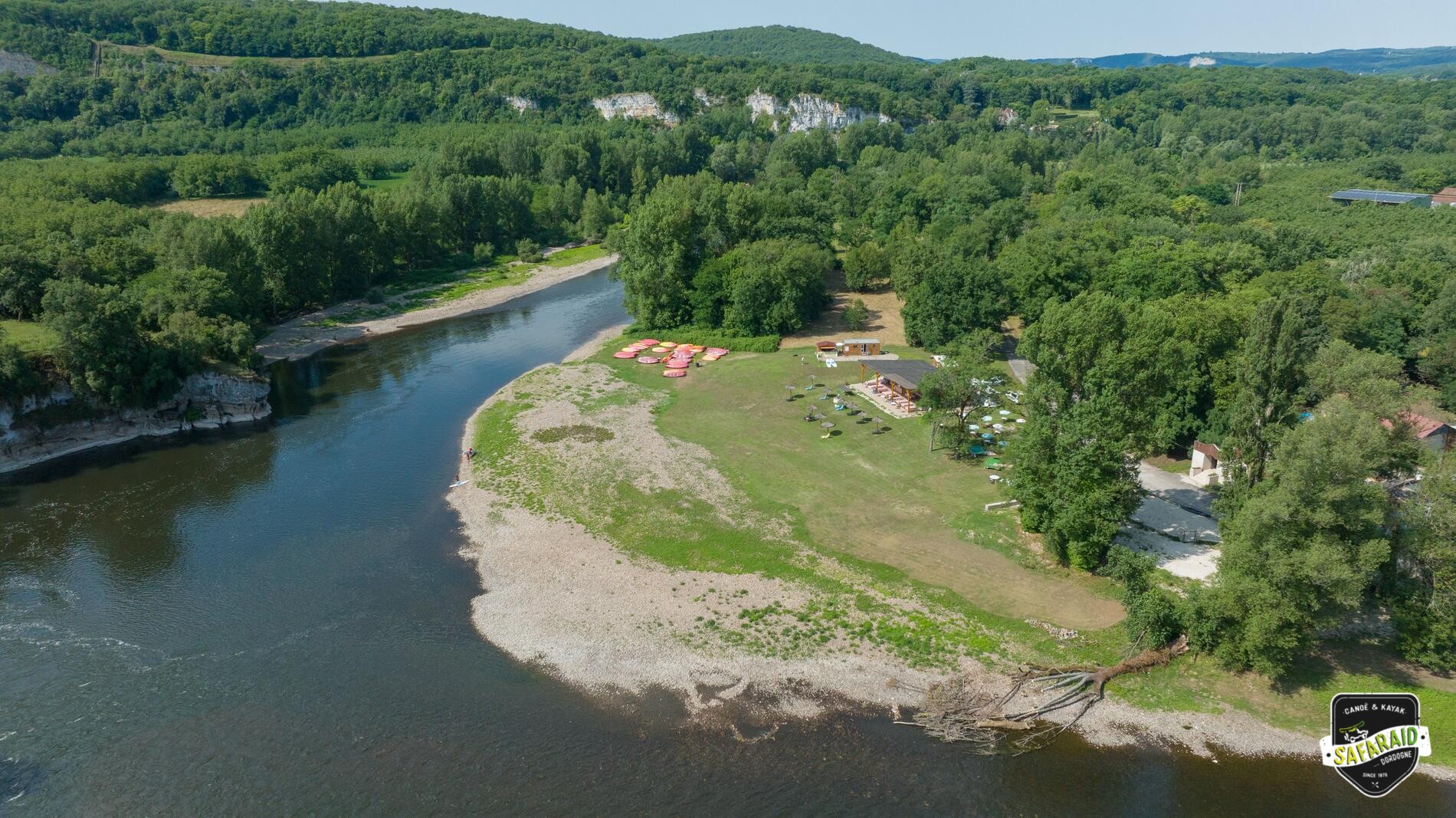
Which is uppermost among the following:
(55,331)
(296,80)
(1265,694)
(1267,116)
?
(296,80)

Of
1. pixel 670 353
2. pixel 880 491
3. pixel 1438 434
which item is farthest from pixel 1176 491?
pixel 670 353

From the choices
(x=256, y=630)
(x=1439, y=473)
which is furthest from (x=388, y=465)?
(x=1439, y=473)

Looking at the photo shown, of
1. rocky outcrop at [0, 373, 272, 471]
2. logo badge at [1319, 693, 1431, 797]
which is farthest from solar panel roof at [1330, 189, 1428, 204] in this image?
rocky outcrop at [0, 373, 272, 471]

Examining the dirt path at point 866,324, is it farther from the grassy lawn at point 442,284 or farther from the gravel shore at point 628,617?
the grassy lawn at point 442,284

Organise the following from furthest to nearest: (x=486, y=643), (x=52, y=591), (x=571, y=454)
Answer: (x=571, y=454) < (x=52, y=591) < (x=486, y=643)

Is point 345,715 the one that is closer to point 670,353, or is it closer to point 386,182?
point 670,353

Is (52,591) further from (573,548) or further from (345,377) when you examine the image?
(345,377)
